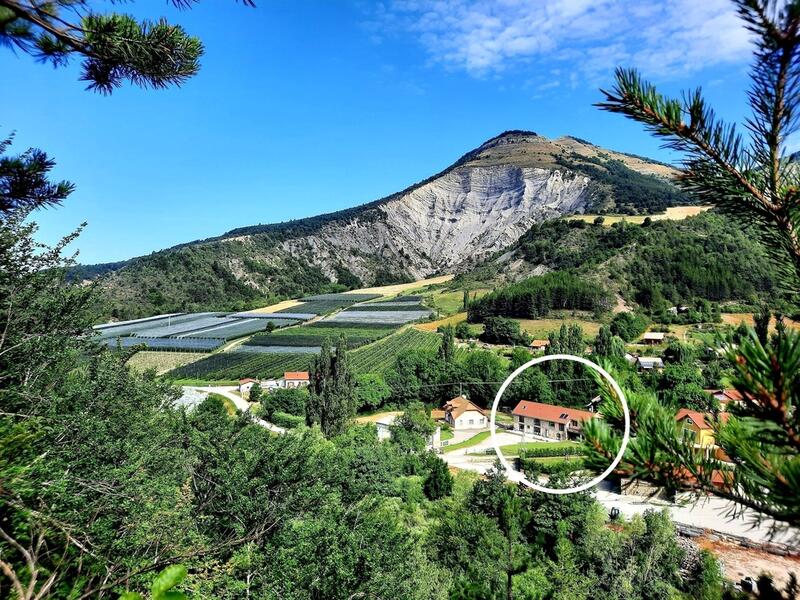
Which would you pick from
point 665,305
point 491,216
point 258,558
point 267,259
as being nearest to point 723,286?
point 665,305

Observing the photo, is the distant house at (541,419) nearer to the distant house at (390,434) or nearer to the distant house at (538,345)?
the distant house at (390,434)

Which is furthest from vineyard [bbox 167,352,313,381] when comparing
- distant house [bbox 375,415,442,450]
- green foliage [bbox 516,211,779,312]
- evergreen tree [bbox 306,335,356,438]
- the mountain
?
green foliage [bbox 516,211,779,312]

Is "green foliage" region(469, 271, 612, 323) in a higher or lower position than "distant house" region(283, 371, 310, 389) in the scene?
Answer: higher

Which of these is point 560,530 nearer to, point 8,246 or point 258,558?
point 258,558

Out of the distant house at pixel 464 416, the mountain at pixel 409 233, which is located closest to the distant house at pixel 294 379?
the distant house at pixel 464 416

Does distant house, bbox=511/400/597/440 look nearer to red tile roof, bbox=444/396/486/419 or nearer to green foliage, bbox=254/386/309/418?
red tile roof, bbox=444/396/486/419
